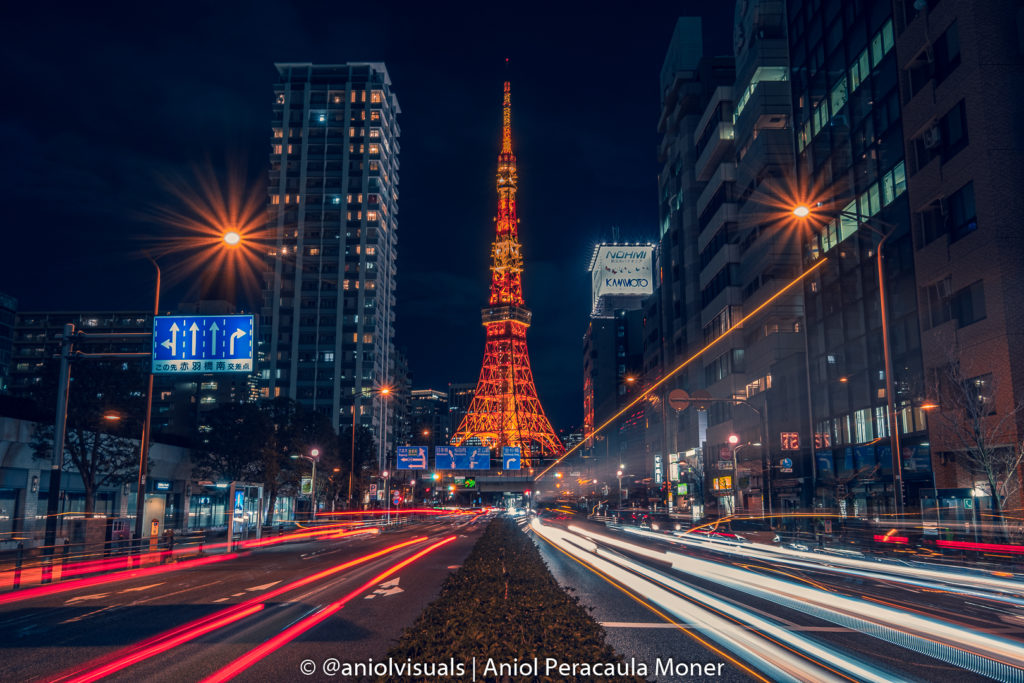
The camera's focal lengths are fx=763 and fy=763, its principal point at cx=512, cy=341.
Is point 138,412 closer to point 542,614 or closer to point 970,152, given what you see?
point 542,614

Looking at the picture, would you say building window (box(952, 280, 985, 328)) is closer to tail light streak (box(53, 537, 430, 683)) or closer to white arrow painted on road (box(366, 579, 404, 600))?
white arrow painted on road (box(366, 579, 404, 600))

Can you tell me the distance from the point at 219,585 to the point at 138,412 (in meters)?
22.8

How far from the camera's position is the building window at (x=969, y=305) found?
1257 inches

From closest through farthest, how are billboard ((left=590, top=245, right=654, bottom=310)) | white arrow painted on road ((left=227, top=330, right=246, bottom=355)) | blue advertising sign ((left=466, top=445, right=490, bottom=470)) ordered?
1. white arrow painted on road ((left=227, top=330, right=246, bottom=355))
2. blue advertising sign ((left=466, top=445, right=490, bottom=470))
3. billboard ((left=590, top=245, right=654, bottom=310))

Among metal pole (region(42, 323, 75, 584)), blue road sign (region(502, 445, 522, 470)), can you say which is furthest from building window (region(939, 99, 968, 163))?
blue road sign (region(502, 445, 522, 470))

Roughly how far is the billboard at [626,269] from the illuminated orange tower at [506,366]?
38485 mm

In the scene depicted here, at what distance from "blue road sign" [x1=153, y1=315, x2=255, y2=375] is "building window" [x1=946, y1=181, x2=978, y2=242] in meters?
29.6

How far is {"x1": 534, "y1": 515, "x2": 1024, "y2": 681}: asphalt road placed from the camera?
10.1 m

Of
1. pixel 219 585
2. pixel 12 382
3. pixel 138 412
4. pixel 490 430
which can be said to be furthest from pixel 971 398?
pixel 12 382

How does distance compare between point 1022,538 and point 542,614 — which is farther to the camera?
point 1022,538

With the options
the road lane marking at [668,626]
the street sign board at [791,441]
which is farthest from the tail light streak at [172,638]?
the street sign board at [791,441]

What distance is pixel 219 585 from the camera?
21703mm

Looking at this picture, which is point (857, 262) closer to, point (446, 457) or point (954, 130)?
point (954, 130)

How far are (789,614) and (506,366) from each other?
128 metres
